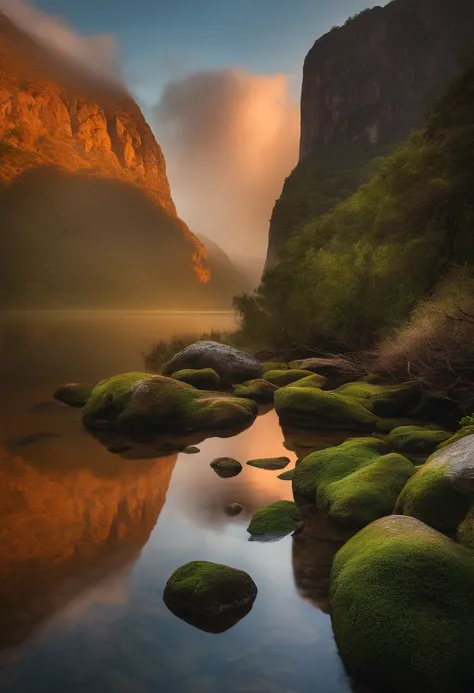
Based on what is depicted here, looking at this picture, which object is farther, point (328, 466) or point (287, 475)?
point (287, 475)

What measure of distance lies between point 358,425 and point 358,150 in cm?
11429

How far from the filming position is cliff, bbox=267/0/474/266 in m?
114

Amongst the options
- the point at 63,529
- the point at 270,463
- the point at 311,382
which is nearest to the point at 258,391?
the point at 311,382

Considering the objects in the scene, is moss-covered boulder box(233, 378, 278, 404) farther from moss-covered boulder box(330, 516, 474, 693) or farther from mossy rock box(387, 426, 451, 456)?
moss-covered boulder box(330, 516, 474, 693)

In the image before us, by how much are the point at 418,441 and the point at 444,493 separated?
6048 mm

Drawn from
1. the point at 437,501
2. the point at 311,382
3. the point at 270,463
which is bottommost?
the point at 311,382

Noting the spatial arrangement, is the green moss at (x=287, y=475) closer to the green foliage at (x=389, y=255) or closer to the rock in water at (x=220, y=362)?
the rock in water at (x=220, y=362)

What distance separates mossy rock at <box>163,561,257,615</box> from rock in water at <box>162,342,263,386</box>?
1664cm

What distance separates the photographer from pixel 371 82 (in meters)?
127

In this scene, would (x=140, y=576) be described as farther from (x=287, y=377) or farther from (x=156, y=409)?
(x=287, y=377)

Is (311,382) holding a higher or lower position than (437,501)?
lower

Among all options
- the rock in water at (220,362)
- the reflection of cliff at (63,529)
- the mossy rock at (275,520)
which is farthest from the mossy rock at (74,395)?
the mossy rock at (275,520)

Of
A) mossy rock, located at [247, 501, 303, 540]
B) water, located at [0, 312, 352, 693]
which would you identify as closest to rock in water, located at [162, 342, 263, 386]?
water, located at [0, 312, 352, 693]

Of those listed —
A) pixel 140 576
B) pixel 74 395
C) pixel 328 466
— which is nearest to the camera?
pixel 140 576
